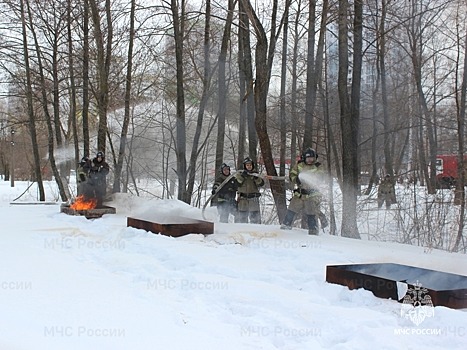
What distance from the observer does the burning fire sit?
14277mm

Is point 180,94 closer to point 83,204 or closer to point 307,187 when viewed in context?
point 83,204

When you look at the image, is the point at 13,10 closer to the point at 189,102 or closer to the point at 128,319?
the point at 189,102

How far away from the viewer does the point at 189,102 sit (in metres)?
25.8

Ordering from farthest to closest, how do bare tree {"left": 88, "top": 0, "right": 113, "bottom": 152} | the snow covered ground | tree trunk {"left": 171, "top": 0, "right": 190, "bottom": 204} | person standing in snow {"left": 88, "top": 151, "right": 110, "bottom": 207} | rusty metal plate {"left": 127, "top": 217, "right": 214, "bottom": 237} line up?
bare tree {"left": 88, "top": 0, "right": 113, "bottom": 152} < tree trunk {"left": 171, "top": 0, "right": 190, "bottom": 204} < person standing in snow {"left": 88, "top": 151, "right": 110, "bottom": 207} < rusty metal plate {"left": 127, "top": 217, "right": 214, "bottom": 237} < the snow covered ground

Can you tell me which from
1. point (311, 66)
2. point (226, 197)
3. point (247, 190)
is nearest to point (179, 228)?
point (247, 190)

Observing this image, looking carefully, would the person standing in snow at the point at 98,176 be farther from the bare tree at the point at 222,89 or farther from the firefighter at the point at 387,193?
the firefighter at the point at 387,193

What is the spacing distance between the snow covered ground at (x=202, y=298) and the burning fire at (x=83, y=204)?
514cm

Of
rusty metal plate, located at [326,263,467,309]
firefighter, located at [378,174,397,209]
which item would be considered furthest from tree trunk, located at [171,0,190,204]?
rusty metal plate, located at [326,263,467,309]

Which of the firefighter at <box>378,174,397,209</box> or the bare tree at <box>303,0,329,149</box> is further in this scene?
the bare tree at <box>303,0,329,149</box>

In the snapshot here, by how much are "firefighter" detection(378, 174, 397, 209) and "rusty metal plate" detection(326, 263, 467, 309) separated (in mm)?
8148

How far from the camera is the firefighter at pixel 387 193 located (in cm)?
1459

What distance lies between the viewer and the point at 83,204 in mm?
14492

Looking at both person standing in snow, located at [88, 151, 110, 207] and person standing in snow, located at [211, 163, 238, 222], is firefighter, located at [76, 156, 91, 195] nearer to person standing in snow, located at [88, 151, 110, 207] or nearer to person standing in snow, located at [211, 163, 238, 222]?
person standing in snow, located at [88, 151, 110, 207]

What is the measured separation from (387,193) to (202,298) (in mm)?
11714
